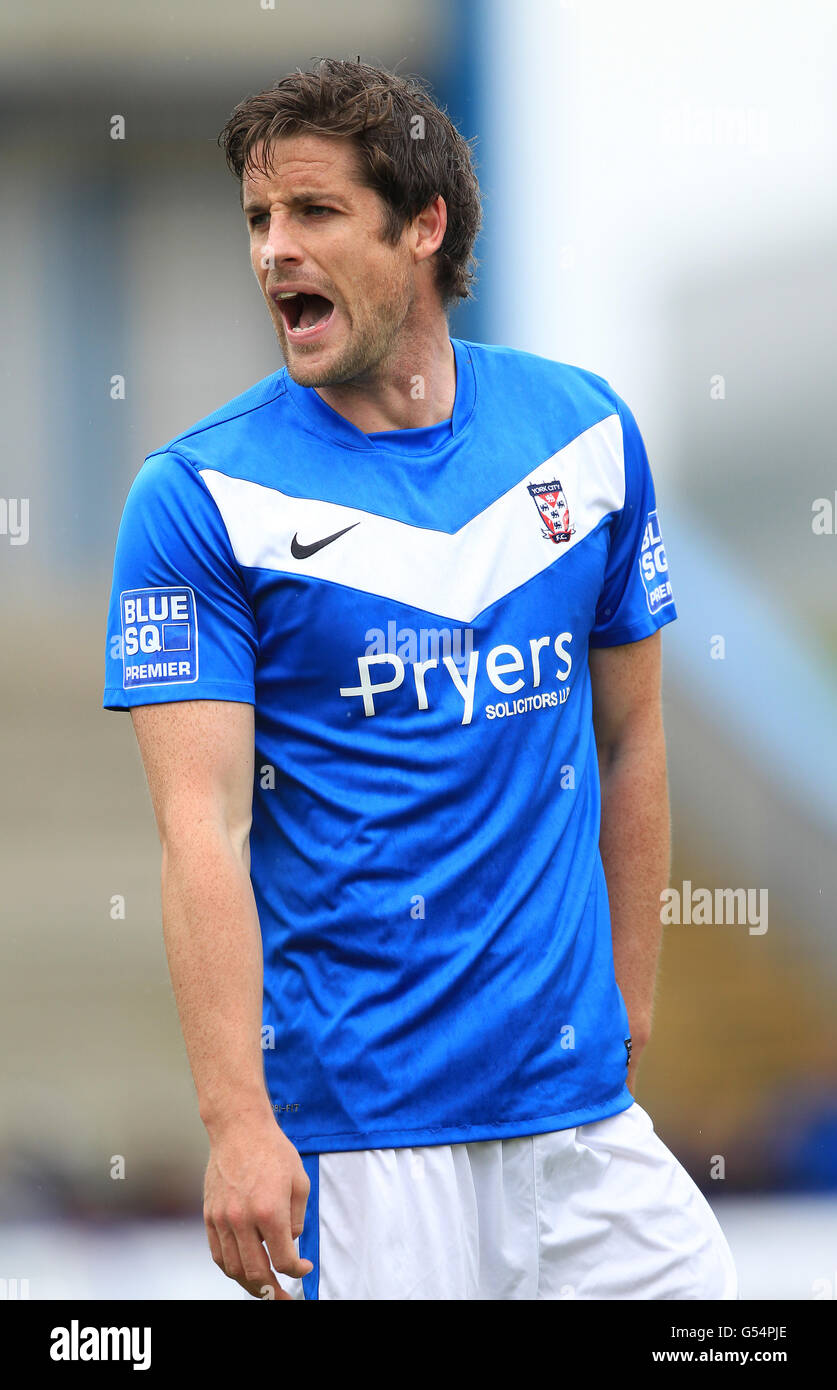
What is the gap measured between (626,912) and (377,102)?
3.79 ft

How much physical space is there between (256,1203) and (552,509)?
919 mm

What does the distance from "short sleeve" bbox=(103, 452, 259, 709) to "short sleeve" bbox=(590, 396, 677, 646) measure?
546mm

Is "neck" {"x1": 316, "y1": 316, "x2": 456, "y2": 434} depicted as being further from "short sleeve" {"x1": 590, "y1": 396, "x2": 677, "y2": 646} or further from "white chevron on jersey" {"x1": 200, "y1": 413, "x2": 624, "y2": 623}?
"short sleeve" {"x1": 590, "y1": 396, "x2": 677, "y2": 646}

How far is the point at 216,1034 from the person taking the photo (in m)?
1.68

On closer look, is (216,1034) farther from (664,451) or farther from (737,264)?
(737,264)

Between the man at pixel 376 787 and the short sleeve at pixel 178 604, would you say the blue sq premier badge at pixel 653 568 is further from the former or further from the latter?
the short sleeve at pixel 178 604

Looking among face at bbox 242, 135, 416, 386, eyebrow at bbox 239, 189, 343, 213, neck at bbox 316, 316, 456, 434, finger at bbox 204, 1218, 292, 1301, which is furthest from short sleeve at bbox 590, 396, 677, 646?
finger at bbox 204, 1218, 292, 1301

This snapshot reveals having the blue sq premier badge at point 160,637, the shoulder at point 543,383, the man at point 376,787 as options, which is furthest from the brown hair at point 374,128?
the blue sq premier badge at point 160,637

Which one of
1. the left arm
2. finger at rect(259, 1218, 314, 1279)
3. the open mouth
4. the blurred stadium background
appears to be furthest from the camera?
the blurred stadium background

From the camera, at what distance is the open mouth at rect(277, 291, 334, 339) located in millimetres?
1847

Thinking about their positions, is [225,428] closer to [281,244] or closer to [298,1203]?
[281,244]

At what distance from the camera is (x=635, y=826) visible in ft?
6.98

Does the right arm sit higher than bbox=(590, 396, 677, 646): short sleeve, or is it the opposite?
bbox=(590, 396, 677, 646): short sleeve

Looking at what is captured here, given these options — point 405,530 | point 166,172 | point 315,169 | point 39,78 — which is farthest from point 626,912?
point 39,78
